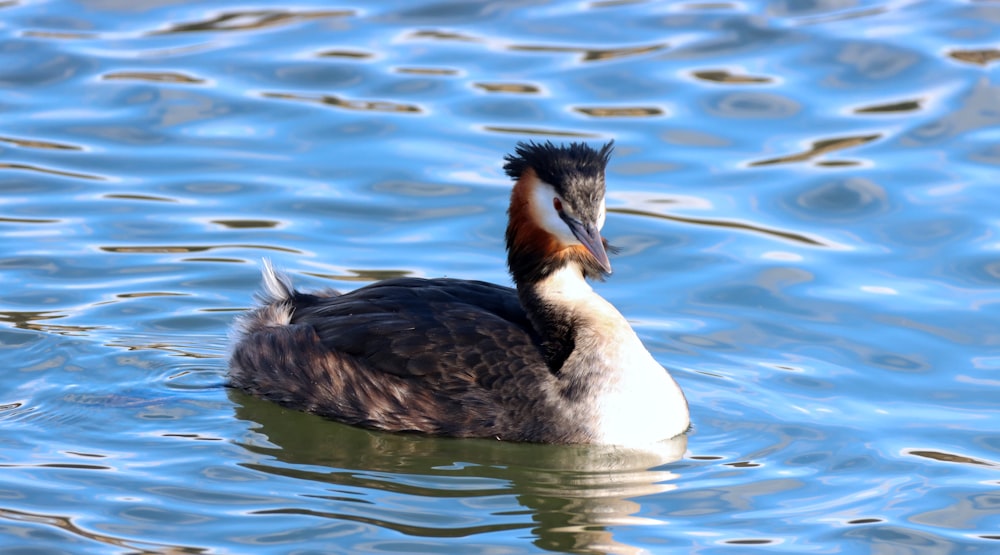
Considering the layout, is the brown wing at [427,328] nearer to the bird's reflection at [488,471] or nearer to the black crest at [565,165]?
the bird's reflection at [488,471]

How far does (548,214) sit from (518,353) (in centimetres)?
74

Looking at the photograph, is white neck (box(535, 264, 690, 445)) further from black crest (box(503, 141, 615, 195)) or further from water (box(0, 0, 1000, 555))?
black crest (box(503, 141, 615, 195))

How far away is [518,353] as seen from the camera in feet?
29.0

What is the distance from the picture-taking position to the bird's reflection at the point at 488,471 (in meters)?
7.80

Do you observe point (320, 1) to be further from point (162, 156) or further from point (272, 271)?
point (272, 271)

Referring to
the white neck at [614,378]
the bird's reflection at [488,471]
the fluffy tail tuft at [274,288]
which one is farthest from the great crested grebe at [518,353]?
the fluffy tail tuft at [274,288]

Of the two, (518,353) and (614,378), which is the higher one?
(518,353)

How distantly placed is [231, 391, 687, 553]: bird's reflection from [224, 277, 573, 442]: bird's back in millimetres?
100

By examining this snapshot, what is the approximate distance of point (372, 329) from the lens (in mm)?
9000

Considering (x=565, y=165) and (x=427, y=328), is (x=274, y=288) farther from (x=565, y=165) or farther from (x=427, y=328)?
(x=565, y=165)

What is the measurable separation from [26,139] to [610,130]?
4.68 metres

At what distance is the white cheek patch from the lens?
345 inches

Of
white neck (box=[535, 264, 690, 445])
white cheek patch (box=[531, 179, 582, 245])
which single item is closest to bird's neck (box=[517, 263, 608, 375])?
white neck (box=[535, 264, 690, 445])

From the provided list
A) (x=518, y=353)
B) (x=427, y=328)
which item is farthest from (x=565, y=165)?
(x=427, y=328)
